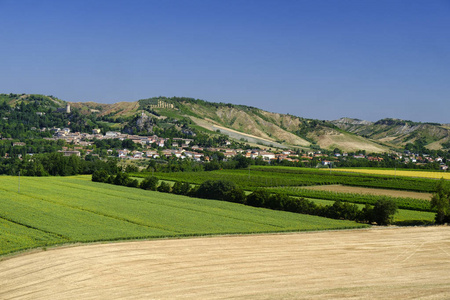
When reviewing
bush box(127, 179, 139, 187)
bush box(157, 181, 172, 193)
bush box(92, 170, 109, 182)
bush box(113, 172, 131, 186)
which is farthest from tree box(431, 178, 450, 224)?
bush box(92, 170, 109, 182)

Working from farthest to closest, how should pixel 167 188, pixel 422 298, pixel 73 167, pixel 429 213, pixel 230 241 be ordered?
pixel 73 167
pixel 167 188
pixel 429 213
pixel 230 241
pixel 422 298

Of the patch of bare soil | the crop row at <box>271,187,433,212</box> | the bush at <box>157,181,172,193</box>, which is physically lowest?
the bush at <box>157,181,172,193</box>

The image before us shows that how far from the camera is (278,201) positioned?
6397cm

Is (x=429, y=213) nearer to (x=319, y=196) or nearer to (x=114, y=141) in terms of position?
(x=319, y=196)

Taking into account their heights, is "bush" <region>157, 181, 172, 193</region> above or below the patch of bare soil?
below

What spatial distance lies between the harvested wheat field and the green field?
384cm

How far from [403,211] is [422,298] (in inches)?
1475

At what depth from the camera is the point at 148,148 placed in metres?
188

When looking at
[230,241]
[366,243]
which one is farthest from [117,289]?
[366,243]

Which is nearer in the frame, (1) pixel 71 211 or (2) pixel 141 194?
(1) pixel 71 211

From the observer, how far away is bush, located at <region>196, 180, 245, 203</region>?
233 feet

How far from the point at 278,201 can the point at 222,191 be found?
1158 cm

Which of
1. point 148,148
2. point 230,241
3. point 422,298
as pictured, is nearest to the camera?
point 422,298

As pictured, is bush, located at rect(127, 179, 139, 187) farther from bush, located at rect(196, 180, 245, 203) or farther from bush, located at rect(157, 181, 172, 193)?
bush, located at rect(196, 180, 245, 203)
